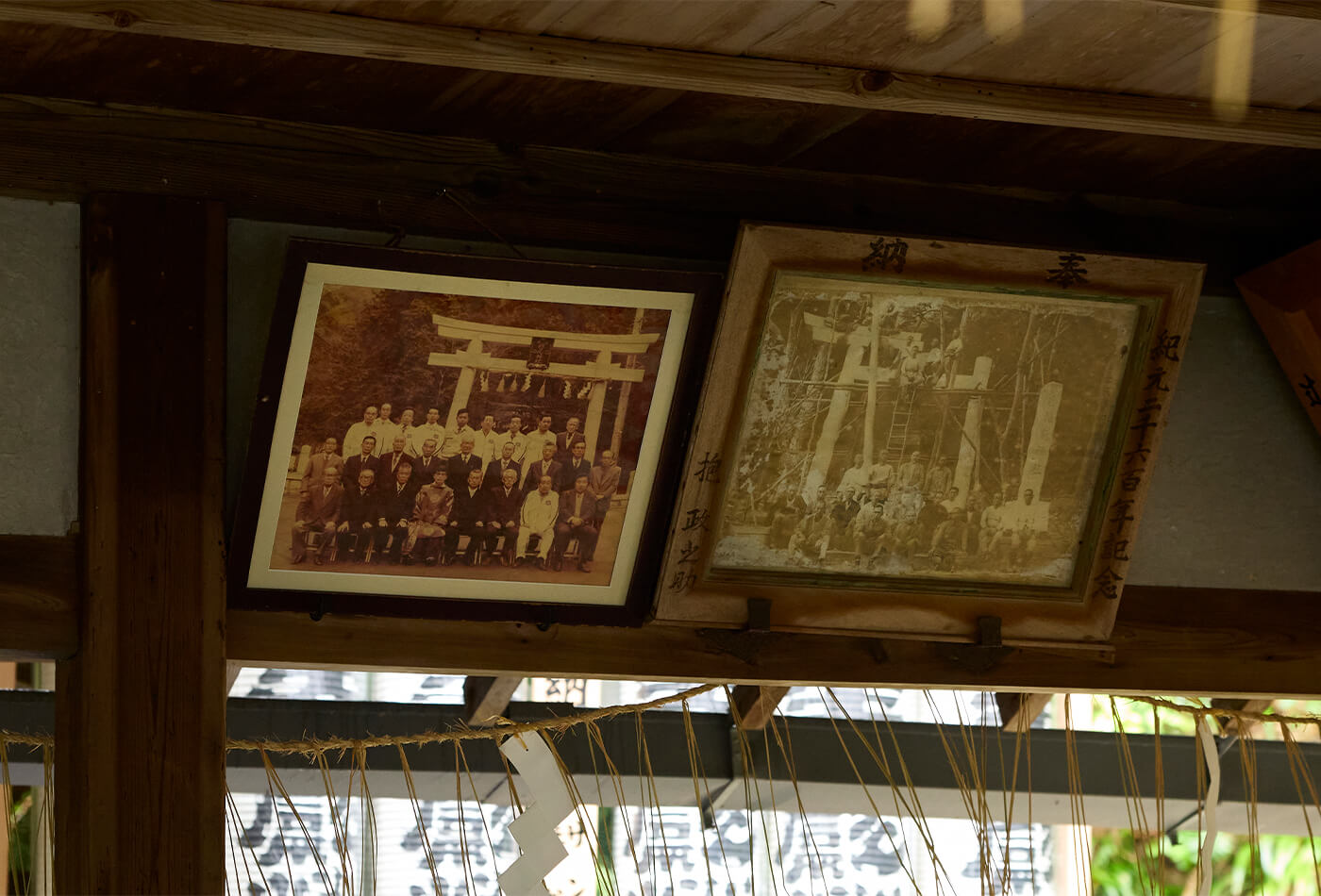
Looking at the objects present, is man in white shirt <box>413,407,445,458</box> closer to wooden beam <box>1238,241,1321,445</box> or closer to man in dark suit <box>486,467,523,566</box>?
man in dark suit <box>486,467,523,566</box>

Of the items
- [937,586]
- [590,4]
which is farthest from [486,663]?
[590,4]

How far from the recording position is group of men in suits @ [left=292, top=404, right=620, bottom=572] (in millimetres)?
2160

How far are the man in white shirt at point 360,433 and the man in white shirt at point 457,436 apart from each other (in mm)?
100

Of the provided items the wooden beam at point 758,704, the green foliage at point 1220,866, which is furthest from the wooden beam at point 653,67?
the green foliage at point 1220,866

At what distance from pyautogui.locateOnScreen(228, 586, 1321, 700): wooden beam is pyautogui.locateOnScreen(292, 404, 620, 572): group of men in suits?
4.8 inches

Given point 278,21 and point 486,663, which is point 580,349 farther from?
point 278,21

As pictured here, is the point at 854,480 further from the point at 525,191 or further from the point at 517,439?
the point at 525,191

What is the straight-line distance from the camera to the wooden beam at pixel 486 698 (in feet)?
11.4

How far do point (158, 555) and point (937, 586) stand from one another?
1.22m

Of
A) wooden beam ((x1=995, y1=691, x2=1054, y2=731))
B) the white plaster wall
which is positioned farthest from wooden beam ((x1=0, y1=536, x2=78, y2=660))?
wooden beam ((x1=995, y1=691, x2=1054, y2=731))

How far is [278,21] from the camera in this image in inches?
67.1

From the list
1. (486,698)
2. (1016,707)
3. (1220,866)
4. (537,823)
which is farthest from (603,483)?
(1220,866)

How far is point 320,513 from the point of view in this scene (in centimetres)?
217

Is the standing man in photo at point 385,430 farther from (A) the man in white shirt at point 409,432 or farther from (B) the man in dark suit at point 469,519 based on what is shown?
(B) the man in dark suit at point 469,519
